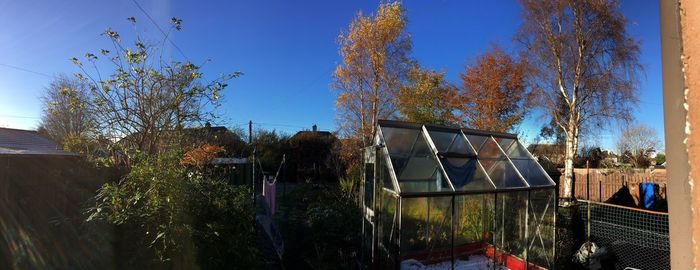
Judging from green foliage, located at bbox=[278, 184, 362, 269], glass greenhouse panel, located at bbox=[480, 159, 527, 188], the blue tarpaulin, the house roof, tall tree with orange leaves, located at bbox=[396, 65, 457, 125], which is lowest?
green foliage, located at bbox=[278, 184, 362, 269]

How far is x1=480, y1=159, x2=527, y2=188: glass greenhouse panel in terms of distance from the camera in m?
6.53

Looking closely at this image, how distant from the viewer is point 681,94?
70 centimetres

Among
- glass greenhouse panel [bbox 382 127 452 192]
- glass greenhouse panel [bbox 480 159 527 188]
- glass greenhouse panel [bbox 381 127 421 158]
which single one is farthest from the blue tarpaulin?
glass greenhouse panel [bbox 381 127 421 158]

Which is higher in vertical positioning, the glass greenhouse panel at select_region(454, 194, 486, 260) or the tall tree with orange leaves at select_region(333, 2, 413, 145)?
the tall tree with orange leaves at select_region(333, 2, 413, 145)

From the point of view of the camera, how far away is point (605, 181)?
1570cm

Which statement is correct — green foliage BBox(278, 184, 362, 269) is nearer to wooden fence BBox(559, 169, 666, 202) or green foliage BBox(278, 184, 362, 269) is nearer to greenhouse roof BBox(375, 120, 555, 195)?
greenhouse roof BBox(375, 120, 555, 195)

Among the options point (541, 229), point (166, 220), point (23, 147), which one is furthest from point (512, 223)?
point (23, 147)

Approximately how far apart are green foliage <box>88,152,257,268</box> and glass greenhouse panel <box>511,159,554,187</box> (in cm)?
514

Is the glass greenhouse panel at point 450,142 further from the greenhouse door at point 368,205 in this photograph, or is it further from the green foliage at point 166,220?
the green foliage at point 166,220

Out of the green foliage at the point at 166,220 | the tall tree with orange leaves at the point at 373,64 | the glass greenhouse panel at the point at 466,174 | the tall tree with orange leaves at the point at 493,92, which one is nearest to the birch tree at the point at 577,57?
the tall tree with orange leaves at the point at 493,92

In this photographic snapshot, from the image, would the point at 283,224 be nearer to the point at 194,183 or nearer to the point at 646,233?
the point at 194,183

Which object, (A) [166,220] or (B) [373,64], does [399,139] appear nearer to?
(A) [166,220]

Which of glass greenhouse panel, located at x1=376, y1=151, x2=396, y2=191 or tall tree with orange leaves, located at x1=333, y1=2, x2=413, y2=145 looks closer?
glass greenhouse panel, located at x1=376, y1=151, x2=396, y2=191

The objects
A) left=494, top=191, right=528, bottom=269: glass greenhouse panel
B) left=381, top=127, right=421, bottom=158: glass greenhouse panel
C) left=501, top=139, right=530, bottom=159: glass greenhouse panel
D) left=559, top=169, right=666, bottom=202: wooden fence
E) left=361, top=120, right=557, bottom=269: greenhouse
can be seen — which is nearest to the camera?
left=361, top=120, right=557, bottom=269: greenhouse
